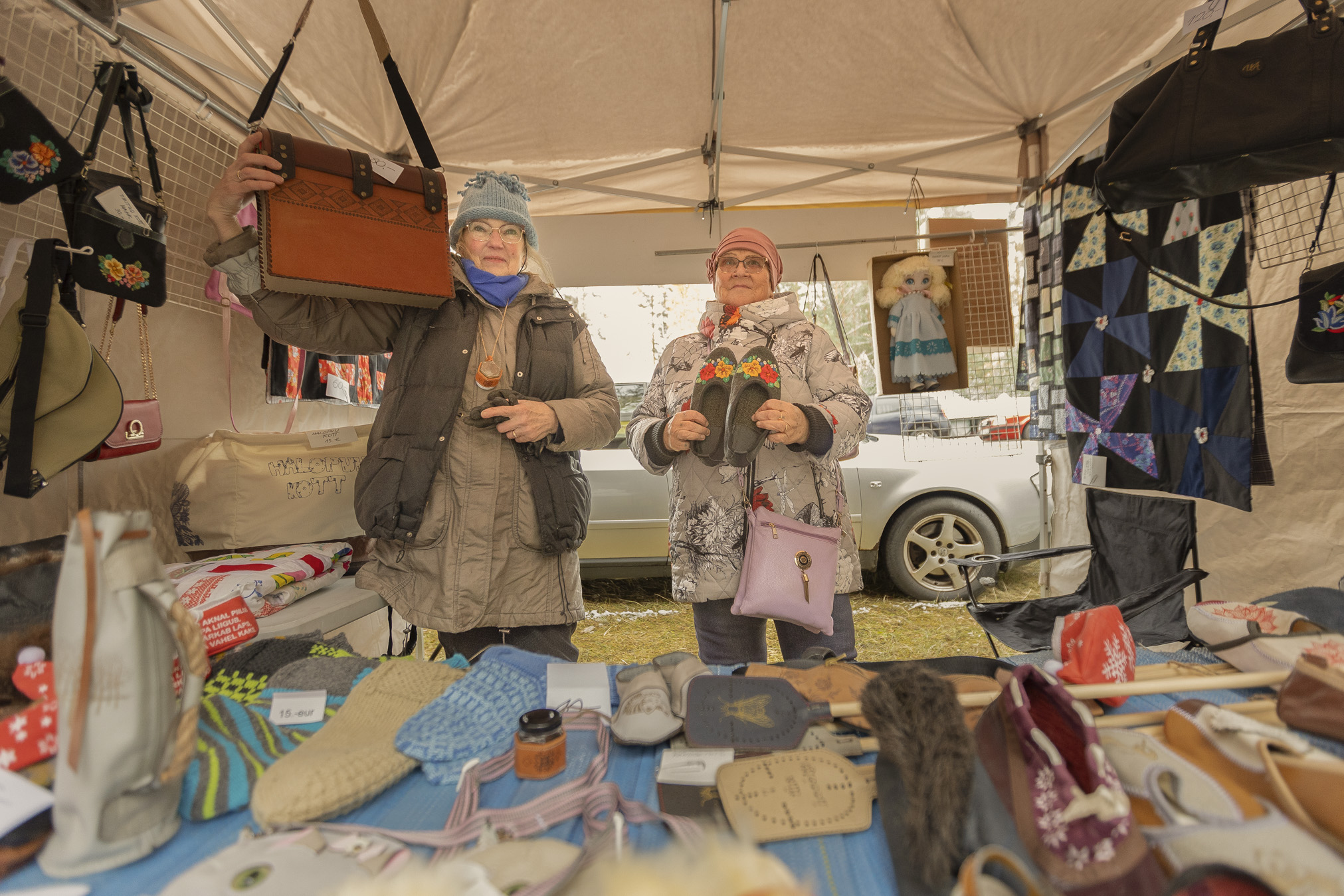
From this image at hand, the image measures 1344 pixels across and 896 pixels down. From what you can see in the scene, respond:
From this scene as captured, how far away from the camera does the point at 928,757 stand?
690 mm

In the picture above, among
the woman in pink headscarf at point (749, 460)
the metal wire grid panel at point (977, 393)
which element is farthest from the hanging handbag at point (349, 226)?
the metal wire grid panel at point (977, 393)

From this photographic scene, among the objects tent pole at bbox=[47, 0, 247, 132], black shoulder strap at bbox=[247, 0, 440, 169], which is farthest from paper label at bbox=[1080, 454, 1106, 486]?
tent pole at bbox=[47, 0, 247, 132]

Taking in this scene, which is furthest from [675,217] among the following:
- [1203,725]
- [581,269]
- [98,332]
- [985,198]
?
[1203,725]

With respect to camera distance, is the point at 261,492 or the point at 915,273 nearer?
the point at 261,492

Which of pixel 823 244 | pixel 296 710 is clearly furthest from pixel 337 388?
pixel 823 244

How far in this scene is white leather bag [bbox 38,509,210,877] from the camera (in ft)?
2.19

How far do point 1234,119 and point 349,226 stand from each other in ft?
6.61

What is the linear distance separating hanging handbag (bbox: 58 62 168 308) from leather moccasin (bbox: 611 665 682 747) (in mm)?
1433

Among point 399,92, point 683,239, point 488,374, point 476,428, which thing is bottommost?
point 476,428

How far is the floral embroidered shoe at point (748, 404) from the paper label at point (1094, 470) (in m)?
1.52

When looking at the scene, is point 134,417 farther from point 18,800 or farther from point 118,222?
point 18,800

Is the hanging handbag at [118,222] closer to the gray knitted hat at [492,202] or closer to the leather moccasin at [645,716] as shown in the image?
the gray knitted hat at [492,202]

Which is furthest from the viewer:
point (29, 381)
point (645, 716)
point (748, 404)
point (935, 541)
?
point (935, 541)

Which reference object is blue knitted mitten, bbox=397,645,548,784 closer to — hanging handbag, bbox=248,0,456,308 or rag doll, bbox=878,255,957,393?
hanging handbag, bbox=248,0,456,308
